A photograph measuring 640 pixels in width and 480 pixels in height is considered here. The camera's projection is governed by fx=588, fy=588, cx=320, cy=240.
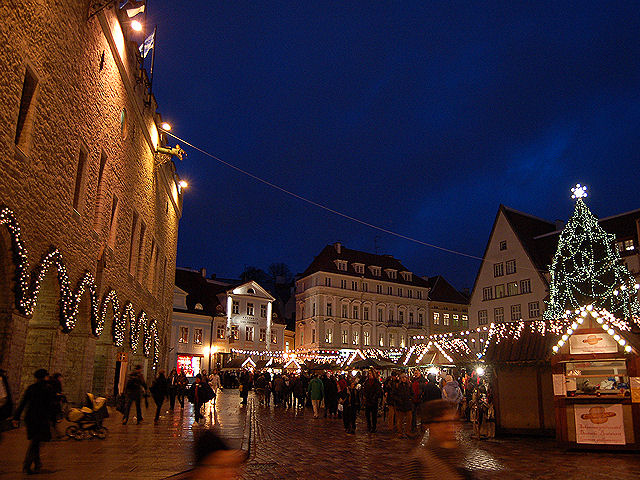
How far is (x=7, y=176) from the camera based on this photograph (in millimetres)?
10883

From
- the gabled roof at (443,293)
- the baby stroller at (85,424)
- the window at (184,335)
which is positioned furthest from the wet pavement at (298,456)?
the gabled roof at (443,293)

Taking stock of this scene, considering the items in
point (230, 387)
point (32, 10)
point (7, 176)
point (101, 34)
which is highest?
point (101, 34)

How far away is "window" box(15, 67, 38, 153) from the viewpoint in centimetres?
1173

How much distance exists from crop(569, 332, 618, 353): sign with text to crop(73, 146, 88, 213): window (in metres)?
13.0

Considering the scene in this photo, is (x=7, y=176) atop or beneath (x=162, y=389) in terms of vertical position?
atop

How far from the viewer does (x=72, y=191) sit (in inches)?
591

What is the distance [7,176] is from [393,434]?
11.7 metres

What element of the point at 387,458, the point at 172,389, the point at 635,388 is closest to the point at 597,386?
the point at 635,388

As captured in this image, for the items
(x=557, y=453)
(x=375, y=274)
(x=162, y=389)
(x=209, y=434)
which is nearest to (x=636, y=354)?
(x=557, y=453)

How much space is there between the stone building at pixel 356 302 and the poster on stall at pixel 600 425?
168ft

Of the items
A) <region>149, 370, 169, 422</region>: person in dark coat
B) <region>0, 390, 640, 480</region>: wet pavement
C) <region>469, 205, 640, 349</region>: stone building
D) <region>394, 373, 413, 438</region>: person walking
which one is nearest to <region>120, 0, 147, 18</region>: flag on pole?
<region>149, 370, 169, 422</region>: person in dark coat

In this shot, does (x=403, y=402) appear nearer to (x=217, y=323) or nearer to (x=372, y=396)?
(x=372, y=396)

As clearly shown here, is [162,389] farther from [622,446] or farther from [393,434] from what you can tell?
[622,446]

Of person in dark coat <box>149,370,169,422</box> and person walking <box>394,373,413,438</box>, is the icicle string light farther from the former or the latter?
person walking <box>394,373,413,438</box>
